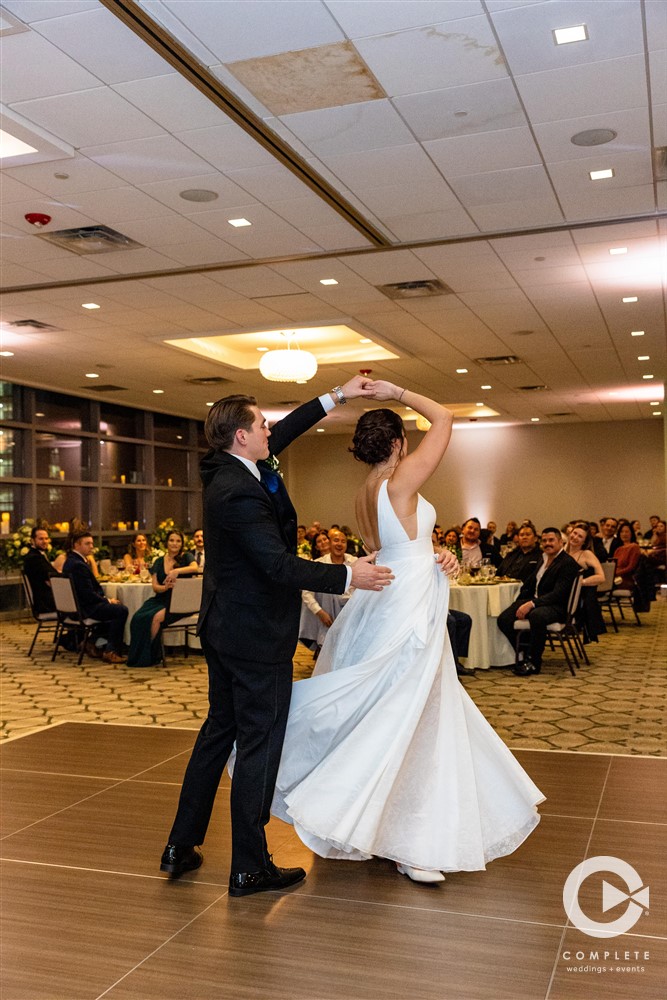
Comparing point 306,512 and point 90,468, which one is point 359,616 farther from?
point 306,512

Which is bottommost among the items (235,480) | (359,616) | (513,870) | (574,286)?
(513,870)

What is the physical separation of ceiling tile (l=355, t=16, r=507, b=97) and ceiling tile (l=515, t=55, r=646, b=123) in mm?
263

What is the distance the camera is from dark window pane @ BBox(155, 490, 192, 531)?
1908 cm

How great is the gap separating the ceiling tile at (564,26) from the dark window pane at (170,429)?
15.0 m

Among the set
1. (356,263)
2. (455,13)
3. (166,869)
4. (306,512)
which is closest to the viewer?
(166,869)

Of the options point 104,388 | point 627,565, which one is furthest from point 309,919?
point 104,388

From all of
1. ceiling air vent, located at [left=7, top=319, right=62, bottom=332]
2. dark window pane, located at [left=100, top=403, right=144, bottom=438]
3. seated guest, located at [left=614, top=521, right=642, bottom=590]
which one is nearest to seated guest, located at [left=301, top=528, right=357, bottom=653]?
ceiling air vent, located at [left=7, top=319, right=62, bottom=332]

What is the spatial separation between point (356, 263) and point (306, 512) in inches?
658

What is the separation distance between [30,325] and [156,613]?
381 cm

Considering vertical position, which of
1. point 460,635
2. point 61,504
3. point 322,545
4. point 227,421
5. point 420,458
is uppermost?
point 61,504

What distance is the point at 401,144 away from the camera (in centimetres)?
570

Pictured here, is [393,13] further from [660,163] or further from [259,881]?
[259,881]

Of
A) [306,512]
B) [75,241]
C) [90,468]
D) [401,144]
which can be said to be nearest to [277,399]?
[90,468]

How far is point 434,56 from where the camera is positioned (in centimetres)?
464
